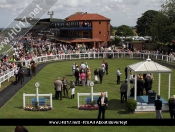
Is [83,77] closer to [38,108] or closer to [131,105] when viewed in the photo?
[38,108]

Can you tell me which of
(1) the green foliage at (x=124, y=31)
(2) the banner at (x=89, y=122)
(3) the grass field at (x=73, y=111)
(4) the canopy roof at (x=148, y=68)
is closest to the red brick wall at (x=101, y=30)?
(3) the grass field at (x=73, y=111)

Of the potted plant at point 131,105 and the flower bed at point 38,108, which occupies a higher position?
the potted plant at point 131,105

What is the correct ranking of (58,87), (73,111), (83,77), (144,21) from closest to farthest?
1. (73,111)
2. (58,87)
3. (83,77)
4. (144,21)

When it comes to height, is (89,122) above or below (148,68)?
above

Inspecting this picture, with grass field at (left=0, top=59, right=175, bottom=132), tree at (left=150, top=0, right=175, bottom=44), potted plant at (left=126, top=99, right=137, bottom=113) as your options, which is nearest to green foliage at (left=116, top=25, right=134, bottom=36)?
tree at (left=150, top=0, right=175, bottom=44)

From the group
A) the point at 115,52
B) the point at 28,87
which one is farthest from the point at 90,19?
the point at 28,87

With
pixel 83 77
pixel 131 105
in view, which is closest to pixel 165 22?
pixel 83 77

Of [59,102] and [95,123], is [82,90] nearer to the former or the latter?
[59,102]

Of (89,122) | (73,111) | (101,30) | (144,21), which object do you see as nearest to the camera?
(89,122)

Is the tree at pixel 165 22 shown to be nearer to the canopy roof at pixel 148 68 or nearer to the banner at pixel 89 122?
the canopy roof at pixel 148 68

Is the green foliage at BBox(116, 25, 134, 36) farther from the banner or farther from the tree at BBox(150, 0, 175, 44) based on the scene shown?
the banner

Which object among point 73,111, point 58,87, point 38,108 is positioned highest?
point 58,87

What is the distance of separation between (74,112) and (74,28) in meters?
47.3

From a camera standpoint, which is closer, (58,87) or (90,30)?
(58,87)
